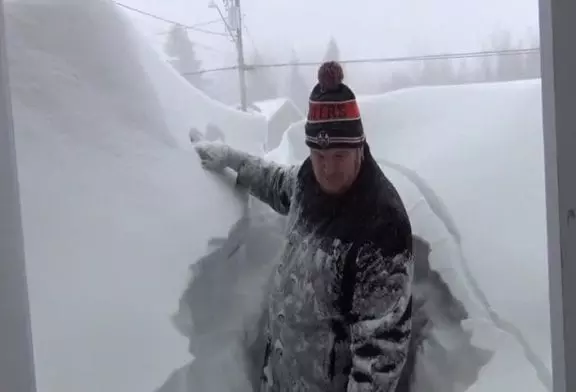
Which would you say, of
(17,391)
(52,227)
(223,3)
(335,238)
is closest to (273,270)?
(335,238)

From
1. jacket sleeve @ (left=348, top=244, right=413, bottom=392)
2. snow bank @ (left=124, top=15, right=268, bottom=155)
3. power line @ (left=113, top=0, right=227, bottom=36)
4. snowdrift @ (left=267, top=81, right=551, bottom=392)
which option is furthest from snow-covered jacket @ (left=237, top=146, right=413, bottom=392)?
power line @ (left=113, top=0, right=227, bottom=36)

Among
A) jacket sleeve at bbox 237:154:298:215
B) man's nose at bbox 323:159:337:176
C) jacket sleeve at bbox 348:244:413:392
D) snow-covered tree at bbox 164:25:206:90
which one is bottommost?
jacket sleeve at bbox 348:244:413:392

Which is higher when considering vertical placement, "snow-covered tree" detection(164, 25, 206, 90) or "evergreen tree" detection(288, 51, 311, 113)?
"snow-covered tree" detection(164, 25, 206, 90)

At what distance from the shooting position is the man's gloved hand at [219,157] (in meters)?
1.12

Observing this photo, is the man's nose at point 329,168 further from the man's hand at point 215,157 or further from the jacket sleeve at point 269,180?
the man's hand at point 215,157

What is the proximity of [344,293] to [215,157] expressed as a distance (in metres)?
0.37

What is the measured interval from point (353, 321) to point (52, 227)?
0.44 metres

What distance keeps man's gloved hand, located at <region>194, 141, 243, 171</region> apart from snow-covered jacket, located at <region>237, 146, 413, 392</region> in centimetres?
18

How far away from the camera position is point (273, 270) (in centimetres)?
102

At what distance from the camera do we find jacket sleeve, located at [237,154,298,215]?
3.43ft

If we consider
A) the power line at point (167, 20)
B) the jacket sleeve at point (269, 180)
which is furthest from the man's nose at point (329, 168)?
the power line at point (167, 20)

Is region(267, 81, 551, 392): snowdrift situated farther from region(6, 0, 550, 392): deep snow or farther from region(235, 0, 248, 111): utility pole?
region(235, 0, 248, 111): utility pole

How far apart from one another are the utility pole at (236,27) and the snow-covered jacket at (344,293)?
28 cm

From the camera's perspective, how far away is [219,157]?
1.13m
